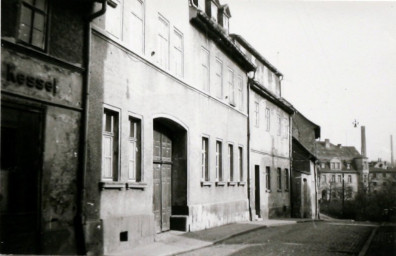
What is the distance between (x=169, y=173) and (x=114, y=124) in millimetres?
4379

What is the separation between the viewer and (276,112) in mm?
28594

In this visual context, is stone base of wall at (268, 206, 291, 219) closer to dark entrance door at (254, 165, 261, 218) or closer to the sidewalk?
dark entrance door at (254, 165, 261, 218)

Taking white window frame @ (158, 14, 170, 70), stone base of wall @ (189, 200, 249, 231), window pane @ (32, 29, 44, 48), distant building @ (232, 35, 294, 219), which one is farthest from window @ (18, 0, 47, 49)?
distant building @ (232, 35, 294, 219)

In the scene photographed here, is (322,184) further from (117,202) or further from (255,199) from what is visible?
(117,202)

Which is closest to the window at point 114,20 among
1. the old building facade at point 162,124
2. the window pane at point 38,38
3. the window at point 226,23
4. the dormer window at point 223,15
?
the old building facade at point 162,124

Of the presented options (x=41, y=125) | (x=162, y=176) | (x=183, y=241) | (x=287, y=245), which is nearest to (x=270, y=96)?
(x=162, y=176)

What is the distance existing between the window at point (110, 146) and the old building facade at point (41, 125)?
1184 mm

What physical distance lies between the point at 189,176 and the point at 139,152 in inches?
141

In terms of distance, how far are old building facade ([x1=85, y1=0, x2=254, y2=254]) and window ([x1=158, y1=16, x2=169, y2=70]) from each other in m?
0.03

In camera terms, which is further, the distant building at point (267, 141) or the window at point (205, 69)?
the distant building at point (267, 141)

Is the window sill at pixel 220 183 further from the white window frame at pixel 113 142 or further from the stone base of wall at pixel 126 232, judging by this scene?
the white window frame at pixel 113 142

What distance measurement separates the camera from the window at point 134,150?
38.0 feet

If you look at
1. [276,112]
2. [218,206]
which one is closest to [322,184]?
[276,112]

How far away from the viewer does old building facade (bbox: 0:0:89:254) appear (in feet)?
24.4
